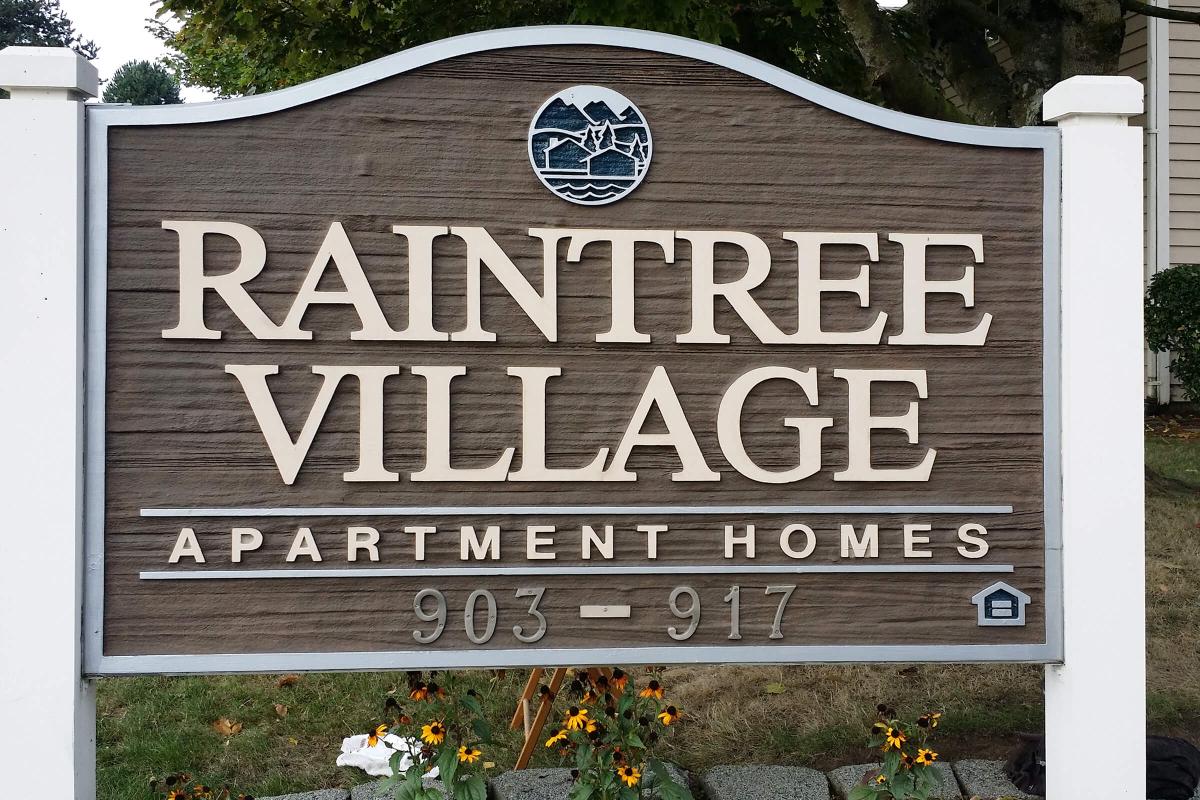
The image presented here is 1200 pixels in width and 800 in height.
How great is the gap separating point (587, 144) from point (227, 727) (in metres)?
2.42

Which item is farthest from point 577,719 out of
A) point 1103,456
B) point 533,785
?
point 1103,456

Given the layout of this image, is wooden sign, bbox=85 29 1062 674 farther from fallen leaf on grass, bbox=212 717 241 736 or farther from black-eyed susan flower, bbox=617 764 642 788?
fallen leaf on grass, bbox=212 717 241 736

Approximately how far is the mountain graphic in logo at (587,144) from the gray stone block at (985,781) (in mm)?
1986

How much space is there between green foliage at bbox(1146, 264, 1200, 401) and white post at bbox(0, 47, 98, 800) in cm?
804

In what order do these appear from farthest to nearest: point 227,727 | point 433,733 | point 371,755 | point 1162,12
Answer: point 1162,12 → point 227,727 → point 371,755 → point 433,733

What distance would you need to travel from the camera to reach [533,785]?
282 centimetres

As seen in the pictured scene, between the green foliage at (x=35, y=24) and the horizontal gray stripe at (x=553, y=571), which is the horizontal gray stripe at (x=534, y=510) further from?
the green foliage at (x=35, y=24)

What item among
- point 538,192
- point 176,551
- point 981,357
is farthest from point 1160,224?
point 176,551

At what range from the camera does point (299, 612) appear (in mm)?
2127

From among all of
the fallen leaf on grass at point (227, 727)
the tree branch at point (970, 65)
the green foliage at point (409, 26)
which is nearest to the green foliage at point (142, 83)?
the green foliage at point (409, 26)

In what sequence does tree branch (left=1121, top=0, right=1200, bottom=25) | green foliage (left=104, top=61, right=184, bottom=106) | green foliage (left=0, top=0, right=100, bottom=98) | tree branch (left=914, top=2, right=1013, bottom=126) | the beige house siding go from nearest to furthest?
tree branch (left=1121, top=0, right=1200, bottom=25) < tree branch (left=914, top=2, right=1013, bottom=126) < the beige house siding < green foliage (left=104, top=61, right=184, bottom=106) < green foliage (left=0, top=0, right=100, bottom=98)

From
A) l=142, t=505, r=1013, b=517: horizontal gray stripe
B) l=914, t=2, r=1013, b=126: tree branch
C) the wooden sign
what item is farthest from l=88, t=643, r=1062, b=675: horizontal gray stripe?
l=914, t=2, r=1013, b=126: tree branch

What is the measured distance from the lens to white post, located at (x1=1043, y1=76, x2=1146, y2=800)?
2.21 m

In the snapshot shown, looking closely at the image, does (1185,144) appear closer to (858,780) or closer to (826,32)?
(826,32)
